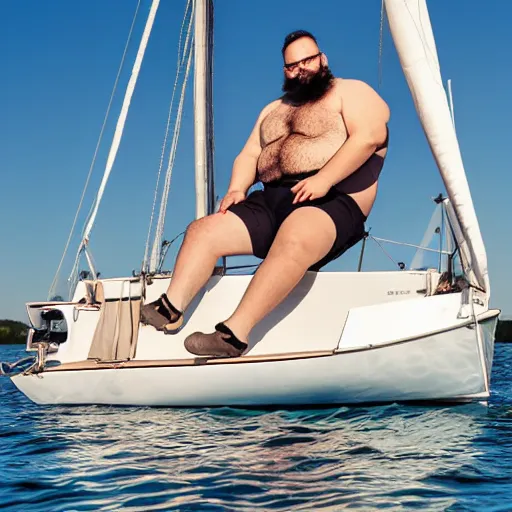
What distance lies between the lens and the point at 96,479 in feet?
13.4

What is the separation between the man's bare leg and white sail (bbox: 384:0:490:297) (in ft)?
3.77

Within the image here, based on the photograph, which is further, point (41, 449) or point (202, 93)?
point (202, 93)

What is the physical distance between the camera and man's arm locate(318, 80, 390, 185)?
252 inches

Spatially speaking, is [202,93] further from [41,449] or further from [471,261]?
[41,449]

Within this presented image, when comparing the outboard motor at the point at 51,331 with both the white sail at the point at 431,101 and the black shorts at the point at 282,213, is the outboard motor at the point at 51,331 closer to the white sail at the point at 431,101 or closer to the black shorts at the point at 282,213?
the black shorts at the point at 282,213

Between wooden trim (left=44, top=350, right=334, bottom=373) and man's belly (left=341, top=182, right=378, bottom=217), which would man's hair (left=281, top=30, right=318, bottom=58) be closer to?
man's belly (left=341, top=182, right=378, bottom=217)

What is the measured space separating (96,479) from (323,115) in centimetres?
399

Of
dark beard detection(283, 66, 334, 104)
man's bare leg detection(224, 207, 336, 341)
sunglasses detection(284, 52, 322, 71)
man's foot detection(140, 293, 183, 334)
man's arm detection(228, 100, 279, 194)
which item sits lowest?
man's foot detection(140, 293, 183, 334)

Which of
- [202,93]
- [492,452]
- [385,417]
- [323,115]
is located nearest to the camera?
[492,452]

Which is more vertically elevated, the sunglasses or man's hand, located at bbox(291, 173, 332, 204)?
the sunglasses

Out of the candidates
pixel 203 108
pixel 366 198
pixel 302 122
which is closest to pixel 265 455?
pixel 366 198

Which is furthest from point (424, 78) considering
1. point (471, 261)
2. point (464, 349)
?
point (464, 349)

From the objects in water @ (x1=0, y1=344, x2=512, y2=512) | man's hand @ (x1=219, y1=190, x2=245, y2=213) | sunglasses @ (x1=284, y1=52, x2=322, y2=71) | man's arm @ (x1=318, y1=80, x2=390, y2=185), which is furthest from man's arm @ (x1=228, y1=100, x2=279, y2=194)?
water @ (x1=0, y1=344, x2=512, y2=512)

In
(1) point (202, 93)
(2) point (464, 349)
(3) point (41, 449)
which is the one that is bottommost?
(3) point (41, 449)
